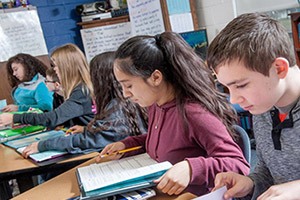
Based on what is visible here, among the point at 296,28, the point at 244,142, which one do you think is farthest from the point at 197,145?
the point at 296,28

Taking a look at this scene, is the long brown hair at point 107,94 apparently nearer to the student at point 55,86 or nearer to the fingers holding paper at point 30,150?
the fingers holding paper at point 30,150

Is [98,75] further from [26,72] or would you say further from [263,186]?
[26,72]

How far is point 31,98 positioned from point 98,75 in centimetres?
149

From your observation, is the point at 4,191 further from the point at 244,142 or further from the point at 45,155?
the point at 244,142

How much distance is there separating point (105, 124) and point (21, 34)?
106 inches

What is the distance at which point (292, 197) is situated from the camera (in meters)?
0.76

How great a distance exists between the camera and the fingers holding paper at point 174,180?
1032 millimetres

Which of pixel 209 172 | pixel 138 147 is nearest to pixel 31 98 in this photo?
pixel 138 147

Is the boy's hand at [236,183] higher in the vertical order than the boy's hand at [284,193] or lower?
lower

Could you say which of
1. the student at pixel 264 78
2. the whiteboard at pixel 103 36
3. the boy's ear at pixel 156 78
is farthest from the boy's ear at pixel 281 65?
the whiteboard at pixel 103 36

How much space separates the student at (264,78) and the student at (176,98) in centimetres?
22

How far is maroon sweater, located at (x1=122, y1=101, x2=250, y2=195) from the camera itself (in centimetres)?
109

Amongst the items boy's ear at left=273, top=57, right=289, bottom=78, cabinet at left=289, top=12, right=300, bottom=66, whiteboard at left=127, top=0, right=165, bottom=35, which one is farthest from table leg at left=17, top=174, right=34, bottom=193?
whiteboard at left=127, top=0, right=165, bottom=35

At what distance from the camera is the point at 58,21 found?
4.18 metres
